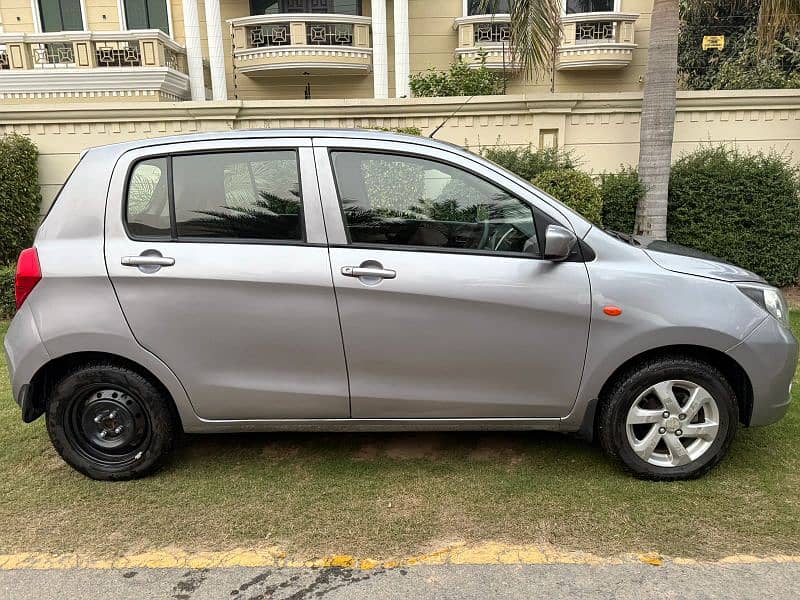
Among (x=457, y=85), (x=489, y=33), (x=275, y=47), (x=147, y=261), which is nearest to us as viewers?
(x=147, y=261)

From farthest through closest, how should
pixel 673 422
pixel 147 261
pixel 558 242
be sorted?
pixel 673 422 < pixel 147 261 < pixel 558 242

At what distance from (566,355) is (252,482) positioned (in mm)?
1788

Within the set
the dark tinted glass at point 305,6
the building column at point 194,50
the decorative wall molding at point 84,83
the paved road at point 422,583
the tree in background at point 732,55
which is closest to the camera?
the paved road at point 422,583

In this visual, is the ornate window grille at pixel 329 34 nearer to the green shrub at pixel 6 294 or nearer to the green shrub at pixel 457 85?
the green shrub at pixel 457 85

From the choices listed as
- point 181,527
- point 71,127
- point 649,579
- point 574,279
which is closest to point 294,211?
point 574,279

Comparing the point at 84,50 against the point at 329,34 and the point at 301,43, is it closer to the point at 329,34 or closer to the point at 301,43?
the point at 301,43

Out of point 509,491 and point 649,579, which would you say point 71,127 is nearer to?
point 509,491

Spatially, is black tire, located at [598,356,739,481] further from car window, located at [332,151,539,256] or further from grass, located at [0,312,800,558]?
car window, located at [332,151,539,256]

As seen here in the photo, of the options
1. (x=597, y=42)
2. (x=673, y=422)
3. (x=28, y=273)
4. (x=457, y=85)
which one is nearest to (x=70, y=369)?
(x=28, y=273)

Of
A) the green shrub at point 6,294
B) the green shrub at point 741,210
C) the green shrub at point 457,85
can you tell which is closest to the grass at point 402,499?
the green shrub at point 6,294

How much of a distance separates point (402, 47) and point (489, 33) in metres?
2.30

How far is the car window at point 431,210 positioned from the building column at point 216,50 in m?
12.0

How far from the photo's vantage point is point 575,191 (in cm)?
662

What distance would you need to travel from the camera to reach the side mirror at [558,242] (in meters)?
2.90
